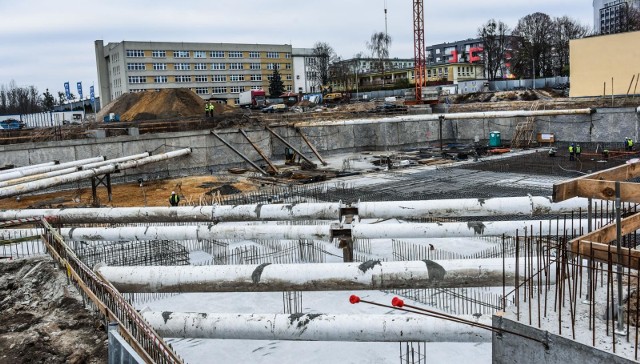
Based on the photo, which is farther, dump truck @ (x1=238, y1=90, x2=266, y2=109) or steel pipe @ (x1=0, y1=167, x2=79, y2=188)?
dump truck @ (x1=238, y1=90, x2=266, y2=109)

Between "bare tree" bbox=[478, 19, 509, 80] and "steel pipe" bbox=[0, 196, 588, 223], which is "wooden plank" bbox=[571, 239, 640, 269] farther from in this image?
"bare tree" bbox=[478, 19, 509, 80]

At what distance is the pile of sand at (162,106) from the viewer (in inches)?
1624

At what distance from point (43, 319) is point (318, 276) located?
4.22 meters

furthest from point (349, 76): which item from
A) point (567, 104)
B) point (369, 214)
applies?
point (369, 214)

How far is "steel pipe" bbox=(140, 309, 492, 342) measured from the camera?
7.66 m

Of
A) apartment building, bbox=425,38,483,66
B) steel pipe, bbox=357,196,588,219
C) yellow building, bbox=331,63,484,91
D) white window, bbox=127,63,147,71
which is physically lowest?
steel pipe, bbox=357,196,588,219

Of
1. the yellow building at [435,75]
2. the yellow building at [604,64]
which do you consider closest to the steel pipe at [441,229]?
the yellow building at [604,64]

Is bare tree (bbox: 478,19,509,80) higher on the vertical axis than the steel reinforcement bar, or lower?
higher

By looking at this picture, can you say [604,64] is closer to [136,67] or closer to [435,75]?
[435,75]

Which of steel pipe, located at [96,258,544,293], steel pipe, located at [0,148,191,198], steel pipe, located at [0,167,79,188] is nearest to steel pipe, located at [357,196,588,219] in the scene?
steel pipe, located at [96,258,544,293]

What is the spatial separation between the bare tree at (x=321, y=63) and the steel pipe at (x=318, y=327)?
9401 centimetres

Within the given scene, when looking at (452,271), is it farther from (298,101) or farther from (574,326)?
(298,101)

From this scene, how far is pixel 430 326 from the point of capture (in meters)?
7.73

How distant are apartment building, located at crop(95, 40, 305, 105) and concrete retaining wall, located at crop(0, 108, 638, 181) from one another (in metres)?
37.8
